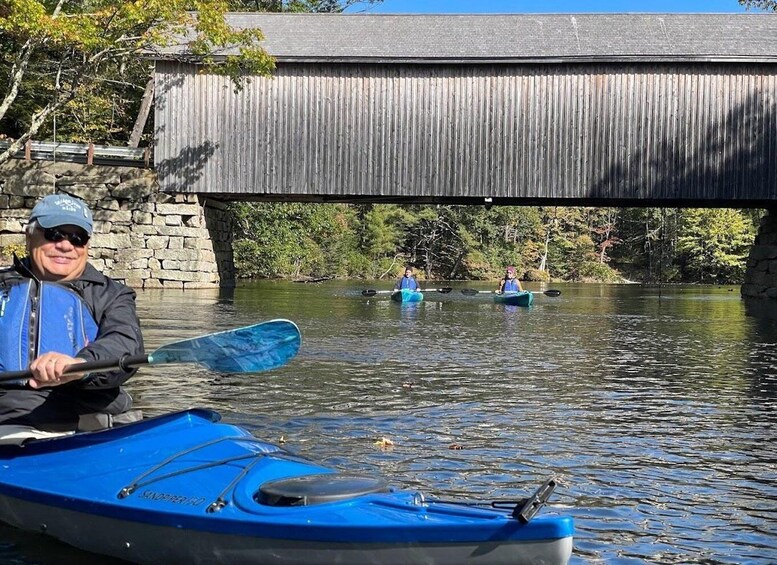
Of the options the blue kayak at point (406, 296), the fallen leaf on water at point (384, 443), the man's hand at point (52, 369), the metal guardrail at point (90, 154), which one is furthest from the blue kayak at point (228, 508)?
the metal guardrail at point (90, 154)

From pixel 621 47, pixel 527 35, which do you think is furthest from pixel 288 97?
pixel 621 47

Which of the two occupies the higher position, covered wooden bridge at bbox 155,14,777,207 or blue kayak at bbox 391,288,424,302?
covered wooden bridge at bbox 155,14,777,207

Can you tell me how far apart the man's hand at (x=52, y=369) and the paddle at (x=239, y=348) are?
254 mm

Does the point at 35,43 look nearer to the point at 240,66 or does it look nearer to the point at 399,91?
the point at 240,66

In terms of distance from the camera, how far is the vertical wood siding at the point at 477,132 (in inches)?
958

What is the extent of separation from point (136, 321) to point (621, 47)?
21685 millimetres

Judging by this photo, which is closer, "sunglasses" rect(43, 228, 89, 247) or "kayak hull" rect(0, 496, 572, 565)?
"kayak hull" rect(0, 496, 572, 565)

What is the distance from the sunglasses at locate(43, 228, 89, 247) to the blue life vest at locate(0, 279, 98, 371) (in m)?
0.22

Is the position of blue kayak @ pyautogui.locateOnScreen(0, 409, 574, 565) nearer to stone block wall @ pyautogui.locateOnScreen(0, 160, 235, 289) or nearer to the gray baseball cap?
the gray baseball cap

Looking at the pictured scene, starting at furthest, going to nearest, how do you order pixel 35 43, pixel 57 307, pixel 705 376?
pixel 35 43 < pixel 705 376 < pixel 57 307

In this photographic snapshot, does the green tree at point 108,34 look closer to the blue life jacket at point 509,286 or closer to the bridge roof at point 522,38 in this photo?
the bridge roof at point 522,38

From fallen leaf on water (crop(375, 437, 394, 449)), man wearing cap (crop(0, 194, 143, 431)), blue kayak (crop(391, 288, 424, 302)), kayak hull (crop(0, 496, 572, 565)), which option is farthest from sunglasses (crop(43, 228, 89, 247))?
blue kayak (crop(391, 288, 424, 302))

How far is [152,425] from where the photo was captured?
440 cm

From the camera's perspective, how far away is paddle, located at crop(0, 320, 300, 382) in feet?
15.5
